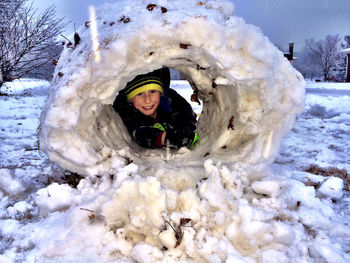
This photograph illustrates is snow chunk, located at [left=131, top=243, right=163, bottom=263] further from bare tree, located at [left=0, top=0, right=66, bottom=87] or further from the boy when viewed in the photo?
bare tree, located at [left=0, top=0, right=66, bottom=87]

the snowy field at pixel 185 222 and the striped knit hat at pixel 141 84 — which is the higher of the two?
the striped knit hat at pixel 141 84

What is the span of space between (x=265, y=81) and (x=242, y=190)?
0.86m

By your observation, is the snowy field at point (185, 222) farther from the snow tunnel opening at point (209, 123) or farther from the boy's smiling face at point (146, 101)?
the boy's smiling face at point (146, 101)

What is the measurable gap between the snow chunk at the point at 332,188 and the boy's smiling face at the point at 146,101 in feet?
7.02

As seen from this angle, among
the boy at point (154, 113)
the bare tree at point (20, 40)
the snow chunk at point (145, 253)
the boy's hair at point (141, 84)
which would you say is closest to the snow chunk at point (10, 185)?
the snow chunk at point (145, 253)

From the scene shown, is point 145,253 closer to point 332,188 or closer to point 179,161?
point 179,161

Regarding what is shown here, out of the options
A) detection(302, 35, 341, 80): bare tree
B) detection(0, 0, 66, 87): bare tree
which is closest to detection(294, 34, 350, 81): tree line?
detection(302, 35, 341, 80): bare tree

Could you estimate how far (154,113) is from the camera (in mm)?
4016

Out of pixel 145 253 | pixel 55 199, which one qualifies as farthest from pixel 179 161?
pixel 145 253

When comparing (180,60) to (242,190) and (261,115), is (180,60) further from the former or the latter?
(242,190)

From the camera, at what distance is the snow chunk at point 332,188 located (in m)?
2.28

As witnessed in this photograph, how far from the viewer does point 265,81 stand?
7.18 ft

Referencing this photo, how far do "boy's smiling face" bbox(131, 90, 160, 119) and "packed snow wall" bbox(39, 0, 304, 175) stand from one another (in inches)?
41.2

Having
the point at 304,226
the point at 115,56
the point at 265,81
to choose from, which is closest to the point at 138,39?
the point at 115,56
